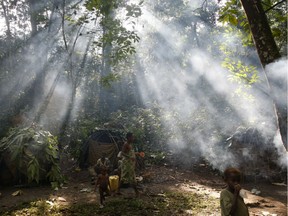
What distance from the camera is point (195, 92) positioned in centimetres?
2105

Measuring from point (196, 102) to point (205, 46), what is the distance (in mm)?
8109

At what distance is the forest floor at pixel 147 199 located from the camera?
6145 millimetres

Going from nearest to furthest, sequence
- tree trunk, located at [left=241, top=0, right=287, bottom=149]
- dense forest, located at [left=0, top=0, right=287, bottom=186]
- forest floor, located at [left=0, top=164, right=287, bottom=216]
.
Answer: tree trunk, located at [left=241, top=0, right=287, bottom=149]
forest floor, located at [left=0, top=164, right=287, bottom=216]
dense forest, located at [left=0, top=0, right=287, bottom=186]

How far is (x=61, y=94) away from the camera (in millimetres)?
24703

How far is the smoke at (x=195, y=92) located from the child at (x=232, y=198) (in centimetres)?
440

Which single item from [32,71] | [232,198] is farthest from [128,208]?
[32,71]

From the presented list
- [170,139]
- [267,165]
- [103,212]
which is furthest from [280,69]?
[170,139]

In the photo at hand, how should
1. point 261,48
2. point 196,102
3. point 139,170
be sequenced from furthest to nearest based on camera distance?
point 196,102 → point 139,170 → point 261,48

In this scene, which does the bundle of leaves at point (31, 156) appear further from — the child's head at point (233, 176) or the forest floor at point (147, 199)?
the child's head at point (233, 176)

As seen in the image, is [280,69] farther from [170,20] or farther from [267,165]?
[170,20]

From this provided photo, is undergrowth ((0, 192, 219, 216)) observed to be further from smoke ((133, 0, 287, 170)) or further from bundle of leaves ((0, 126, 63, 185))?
smoke ((133, 0, 287, 170))

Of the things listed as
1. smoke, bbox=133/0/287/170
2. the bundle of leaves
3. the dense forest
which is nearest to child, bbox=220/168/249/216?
the dense forest

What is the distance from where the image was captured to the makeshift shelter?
11.0 metres

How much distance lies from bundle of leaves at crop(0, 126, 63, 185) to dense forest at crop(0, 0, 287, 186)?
→ 41 mm
